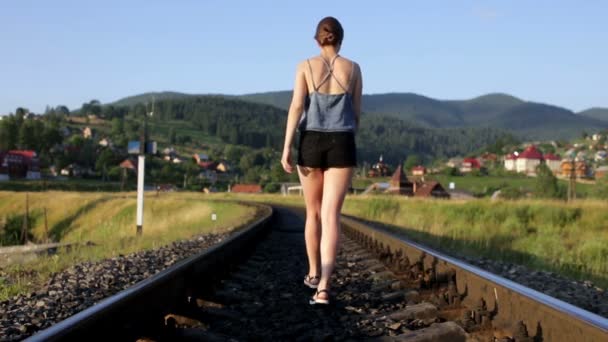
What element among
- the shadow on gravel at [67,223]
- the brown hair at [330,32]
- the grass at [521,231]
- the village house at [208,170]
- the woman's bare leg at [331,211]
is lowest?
the shadow on gravel at [67,223]

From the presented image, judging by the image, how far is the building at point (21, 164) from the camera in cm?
12862

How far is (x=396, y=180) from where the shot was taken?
89.6 meters

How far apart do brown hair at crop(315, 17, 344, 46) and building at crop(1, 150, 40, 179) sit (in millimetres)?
130486

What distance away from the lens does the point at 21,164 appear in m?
133

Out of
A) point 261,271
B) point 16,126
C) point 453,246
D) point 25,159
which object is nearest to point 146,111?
point 453,246

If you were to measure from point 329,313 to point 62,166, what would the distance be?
14216cm

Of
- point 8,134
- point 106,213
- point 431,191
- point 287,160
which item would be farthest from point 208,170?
point 287,160

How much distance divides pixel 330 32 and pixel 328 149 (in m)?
0.83

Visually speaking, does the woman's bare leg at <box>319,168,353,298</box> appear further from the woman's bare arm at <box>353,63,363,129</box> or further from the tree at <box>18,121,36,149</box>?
the tree at <box>18,121,36,149</box>

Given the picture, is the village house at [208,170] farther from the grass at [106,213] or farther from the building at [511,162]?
the grass at [106,213]

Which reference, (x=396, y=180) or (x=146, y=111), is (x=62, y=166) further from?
(x=146, y=111)

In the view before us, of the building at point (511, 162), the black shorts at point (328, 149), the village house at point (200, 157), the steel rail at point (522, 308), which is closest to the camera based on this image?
the steel rail at point (522, 308)

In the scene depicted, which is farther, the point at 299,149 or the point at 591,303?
the point at 591,303

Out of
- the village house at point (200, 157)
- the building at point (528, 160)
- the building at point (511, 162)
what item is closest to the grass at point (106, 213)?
the village house at point (200, 157)
